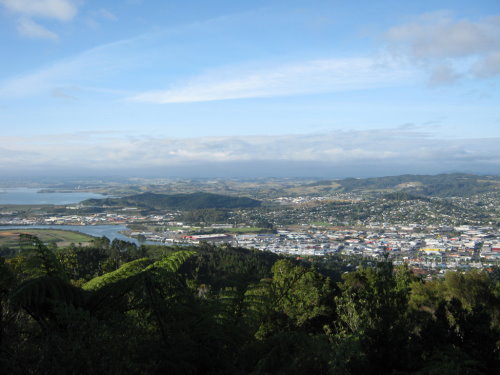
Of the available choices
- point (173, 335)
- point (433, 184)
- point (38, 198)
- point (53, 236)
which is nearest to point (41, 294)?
point (173, 335)

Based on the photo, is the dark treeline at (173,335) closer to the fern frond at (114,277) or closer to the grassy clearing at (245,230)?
the fern frond at (114,277)

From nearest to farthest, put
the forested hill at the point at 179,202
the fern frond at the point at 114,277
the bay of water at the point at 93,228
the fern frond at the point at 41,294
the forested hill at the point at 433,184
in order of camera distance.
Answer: the fern frond at the point at 41,294 < the fern frond at the point at 114,277 < the bay of water at the point at 93,228 < the forested hill at the point at 179,202 < the forested hill at the point at 433,184

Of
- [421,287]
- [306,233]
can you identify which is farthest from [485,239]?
[421,287]

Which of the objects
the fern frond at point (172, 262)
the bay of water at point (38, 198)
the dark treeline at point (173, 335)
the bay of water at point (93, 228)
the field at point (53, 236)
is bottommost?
the bay of water at point (93, 228)

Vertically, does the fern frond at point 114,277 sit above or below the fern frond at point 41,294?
below

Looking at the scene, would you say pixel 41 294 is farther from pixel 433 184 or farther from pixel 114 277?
pixel 433 184

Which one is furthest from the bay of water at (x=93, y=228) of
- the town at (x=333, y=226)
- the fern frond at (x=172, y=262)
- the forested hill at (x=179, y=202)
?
the fern frond at (x=172, y=262)

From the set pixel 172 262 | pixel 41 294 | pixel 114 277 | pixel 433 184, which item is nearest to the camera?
pixel 41 294

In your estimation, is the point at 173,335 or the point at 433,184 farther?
the point at 433,184
